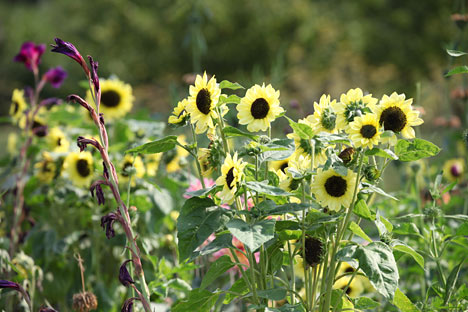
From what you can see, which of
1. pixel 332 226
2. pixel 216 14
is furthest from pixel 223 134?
pixel 216 14

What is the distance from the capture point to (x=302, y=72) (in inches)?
455

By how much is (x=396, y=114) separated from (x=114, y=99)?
139 cm

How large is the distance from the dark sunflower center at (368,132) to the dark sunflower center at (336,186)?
0.31ft

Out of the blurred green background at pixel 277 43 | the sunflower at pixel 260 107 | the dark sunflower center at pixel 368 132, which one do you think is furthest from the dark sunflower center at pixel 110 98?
the blurred green background at pixel 277 43

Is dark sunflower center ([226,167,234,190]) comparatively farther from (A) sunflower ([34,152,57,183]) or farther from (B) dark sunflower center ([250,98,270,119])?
(A) sunflower ([34,152,57,183])

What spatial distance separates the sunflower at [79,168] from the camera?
1752 millimetres

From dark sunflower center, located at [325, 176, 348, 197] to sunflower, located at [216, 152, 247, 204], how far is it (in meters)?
0.16

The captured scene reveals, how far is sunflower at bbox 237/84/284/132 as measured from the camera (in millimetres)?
→ 1055

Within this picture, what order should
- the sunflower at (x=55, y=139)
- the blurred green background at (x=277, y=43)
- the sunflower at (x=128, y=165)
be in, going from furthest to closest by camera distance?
the blurred green background at (x=277, y=43), the sunflower at (x=55, y=139), the sunflower at (x=128, y=165)

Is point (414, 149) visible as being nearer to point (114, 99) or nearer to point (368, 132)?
point (368, 132)

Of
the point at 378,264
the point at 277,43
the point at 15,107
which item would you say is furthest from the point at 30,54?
the point at 277,43

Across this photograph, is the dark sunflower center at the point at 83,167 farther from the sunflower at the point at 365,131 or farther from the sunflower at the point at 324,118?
the sunflower at the point at 365,131

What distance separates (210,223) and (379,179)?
0.35 meters

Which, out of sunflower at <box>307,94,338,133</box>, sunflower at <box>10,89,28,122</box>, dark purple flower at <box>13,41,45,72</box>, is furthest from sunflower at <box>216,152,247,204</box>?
sunflower at <box>10,89,28,122</box>
